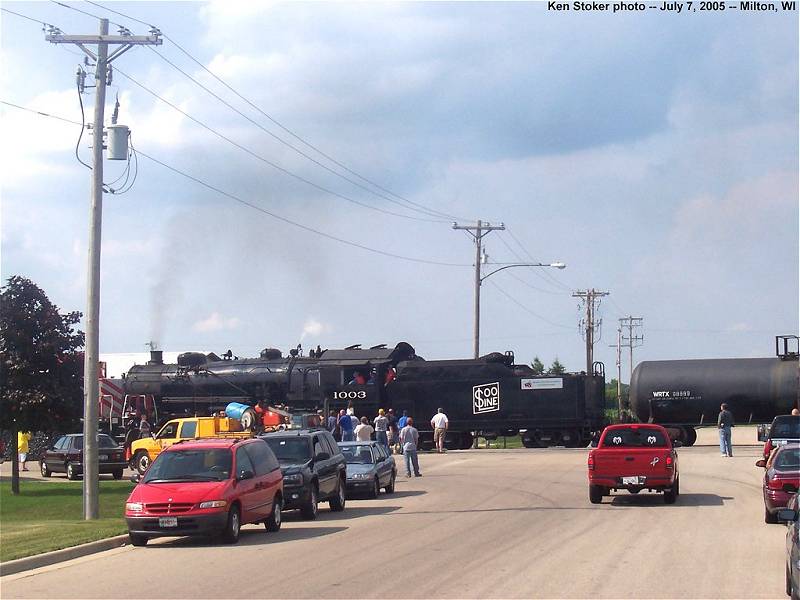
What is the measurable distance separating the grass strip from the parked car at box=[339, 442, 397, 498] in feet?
16.7

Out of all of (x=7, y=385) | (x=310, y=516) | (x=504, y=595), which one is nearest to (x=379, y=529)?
(x=310, y=516)

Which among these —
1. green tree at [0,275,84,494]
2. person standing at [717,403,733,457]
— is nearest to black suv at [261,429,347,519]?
green tree at [0,275,84,494]

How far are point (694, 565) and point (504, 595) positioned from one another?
3203 millimetres

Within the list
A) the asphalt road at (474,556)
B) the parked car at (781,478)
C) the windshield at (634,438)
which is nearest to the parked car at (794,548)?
the asphalt road at (474,556)

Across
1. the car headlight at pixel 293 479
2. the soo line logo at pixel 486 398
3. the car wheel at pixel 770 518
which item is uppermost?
the soo line logo at pixel 486 398

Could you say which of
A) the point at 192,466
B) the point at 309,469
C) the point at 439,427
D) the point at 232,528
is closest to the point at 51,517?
the point at 309,469

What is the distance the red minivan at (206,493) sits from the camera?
15773mm

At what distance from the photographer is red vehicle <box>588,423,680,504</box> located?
20.9m

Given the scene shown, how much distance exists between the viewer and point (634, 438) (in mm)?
21844

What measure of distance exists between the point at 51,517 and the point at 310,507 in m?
5.79

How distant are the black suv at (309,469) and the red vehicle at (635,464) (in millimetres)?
5106

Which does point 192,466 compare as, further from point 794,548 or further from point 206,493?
point 794,548

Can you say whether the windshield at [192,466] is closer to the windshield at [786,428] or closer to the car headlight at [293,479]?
the car headlight at [293,479]

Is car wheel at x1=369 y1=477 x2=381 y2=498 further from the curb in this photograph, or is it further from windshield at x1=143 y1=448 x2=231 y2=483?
the curb
